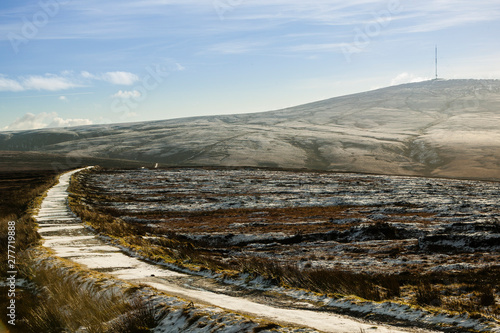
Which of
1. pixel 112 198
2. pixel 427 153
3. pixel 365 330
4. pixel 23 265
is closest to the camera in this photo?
pixel 365 330

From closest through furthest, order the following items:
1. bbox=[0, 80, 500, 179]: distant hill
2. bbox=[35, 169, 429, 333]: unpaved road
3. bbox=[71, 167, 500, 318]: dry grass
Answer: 1. bbox=[35, 169, 429, 333]: unpaved road
2. bbox=[71, 167, 500, 318]: dry grass
3. bbox=[0, 80, 500, 179]: distant hill

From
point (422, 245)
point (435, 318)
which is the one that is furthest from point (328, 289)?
point (422, 245)

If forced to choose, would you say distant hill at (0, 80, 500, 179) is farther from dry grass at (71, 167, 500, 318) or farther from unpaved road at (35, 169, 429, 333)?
unpaved road at (35, 169, 429, 333)

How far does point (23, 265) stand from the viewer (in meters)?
14.2

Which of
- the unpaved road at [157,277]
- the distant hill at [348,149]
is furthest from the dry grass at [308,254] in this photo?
the distant hill at [348,149]

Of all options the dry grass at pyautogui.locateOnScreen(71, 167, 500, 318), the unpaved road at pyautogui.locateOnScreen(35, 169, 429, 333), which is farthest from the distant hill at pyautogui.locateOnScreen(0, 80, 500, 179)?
the unpaved road at pyautogui.locateOnScreen(35, 169, 429, 333)

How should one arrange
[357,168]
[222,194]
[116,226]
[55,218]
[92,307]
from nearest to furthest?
1. [92,307]
2. [116,226]
3. [55,218]
4. [222,194]
5. [357,168]

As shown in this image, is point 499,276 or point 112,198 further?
point 112,198

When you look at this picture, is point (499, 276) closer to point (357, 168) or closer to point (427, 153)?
point (357, 168)

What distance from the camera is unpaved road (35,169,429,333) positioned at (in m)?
8.31

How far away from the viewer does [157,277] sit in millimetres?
12867

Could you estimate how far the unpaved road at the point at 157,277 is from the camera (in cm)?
831

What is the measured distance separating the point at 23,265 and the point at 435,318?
1245cm

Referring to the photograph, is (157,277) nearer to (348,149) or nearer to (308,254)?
(308,254)
